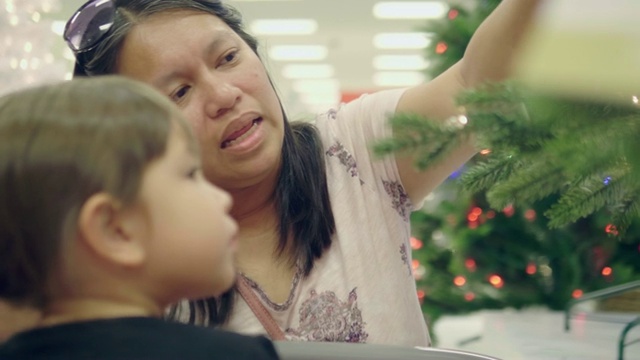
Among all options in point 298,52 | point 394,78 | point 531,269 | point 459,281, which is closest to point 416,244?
point 459,281

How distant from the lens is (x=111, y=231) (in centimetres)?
60

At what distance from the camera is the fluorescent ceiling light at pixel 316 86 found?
1243 centimetres

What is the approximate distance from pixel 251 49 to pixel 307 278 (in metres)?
0.31

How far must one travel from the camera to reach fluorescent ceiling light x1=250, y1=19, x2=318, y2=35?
8242 millimetres

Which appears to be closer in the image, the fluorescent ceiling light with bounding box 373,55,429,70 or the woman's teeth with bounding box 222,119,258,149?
the woman's teeth with bounding box 222,119,258,149

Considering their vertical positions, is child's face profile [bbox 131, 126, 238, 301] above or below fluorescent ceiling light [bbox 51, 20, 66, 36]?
above

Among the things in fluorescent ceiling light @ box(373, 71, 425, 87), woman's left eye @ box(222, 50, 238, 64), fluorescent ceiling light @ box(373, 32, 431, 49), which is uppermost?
woman's left eye @ box(222, 50, 238, 64)

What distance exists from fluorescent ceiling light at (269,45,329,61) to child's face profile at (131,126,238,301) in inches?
351

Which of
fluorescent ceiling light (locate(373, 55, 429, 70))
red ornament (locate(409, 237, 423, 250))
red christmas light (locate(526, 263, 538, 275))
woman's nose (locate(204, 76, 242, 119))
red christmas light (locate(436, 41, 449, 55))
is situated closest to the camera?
woman's nose (locate(204, 76, 242, 119))

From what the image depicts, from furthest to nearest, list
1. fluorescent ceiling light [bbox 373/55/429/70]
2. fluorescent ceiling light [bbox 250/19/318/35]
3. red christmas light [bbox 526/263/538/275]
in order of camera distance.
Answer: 1. fluorescent ceiling light [bbox 373/55/429/70]
2. fluorescent ceiling light [bbox 250/19/318/35]
3. red christmas light [bbox 526/263/538/275]

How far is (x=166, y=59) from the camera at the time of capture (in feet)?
3.49

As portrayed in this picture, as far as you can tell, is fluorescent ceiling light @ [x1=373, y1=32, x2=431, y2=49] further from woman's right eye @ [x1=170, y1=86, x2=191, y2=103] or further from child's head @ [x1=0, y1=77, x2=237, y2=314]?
child's head @ [x1=0, y1=77, x2=237, y2=314]

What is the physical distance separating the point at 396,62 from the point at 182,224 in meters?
10.2

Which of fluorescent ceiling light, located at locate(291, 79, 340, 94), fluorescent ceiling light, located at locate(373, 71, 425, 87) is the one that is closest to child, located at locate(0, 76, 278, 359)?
fluorescent ceiling light, located at locate(373, 71, 425, 87)
